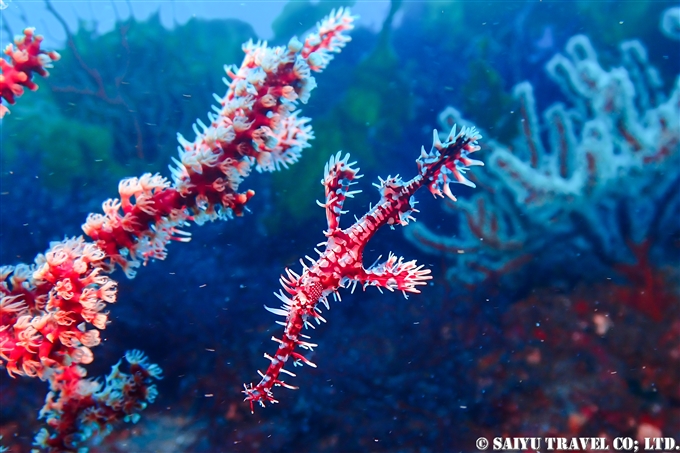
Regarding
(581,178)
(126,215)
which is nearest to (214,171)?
(126,215)

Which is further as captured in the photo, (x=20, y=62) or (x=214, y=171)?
(x=20, y=62)

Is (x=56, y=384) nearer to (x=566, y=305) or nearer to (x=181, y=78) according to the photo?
(x=181, y=78)

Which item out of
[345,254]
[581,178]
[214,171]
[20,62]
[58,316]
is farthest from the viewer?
[581,178]

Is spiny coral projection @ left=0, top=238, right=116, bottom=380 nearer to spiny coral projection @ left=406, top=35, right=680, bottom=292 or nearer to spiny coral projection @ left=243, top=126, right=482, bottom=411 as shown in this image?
spiny coral projection @ left=243, top=126, right=482, bottom=411

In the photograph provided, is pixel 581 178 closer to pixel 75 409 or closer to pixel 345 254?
pixel 345 254

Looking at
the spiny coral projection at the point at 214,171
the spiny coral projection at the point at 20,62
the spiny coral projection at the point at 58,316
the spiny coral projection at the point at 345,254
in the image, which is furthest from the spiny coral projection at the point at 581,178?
the spiny coral projection at the point at 20,62

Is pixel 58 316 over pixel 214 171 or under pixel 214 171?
under
